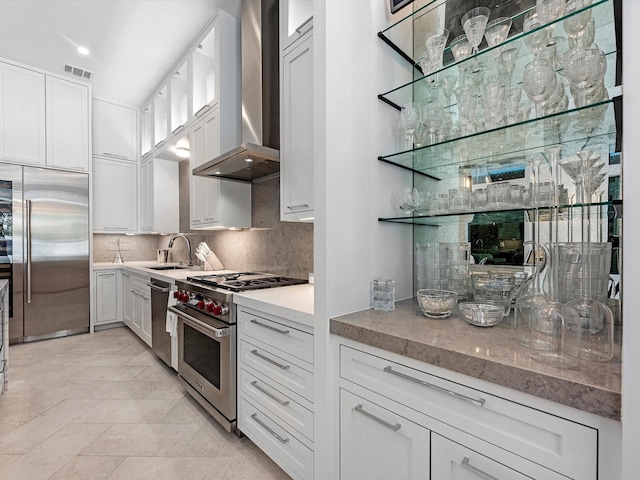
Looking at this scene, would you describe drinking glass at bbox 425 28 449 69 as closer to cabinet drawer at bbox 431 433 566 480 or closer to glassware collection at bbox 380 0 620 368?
glassware collection at bbox 380 0 620 368

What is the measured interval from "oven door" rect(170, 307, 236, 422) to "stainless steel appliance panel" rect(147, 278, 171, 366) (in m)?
0.43

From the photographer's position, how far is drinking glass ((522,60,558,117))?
1.05 m

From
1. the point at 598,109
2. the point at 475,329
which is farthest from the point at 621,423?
the point at 598,109

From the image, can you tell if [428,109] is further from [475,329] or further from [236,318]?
[236,318]

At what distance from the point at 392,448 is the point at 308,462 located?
511 millimetres

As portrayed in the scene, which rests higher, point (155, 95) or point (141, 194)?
point (155, 95)

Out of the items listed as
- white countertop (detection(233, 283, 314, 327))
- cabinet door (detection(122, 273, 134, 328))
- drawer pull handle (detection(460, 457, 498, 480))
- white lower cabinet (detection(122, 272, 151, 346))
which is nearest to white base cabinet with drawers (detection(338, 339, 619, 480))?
drawer pull handle (detection(460, 457, 498, 480))

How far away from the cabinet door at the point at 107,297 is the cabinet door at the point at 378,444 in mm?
3967

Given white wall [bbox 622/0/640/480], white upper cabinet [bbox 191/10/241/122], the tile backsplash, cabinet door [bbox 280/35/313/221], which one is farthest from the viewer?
white upper cabinet [bbox 191/10/241/122]

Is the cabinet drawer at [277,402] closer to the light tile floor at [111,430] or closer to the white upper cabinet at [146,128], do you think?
the light tile floor at [111,430]

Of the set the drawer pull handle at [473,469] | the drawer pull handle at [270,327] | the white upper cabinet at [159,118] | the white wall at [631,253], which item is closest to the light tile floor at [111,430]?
the drawer pull handle at [270,327]

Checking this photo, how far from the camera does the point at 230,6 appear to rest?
2631mm

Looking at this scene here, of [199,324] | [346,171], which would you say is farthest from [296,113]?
[199,324]

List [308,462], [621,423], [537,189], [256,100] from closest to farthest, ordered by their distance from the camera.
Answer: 1. [621,423]
2. [537,189]
3. [308,462]
4. [256,100]
